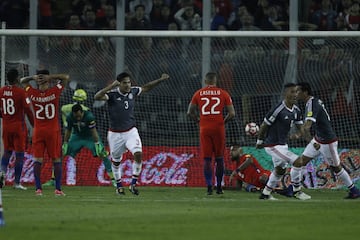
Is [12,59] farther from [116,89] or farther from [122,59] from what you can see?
[116,89]

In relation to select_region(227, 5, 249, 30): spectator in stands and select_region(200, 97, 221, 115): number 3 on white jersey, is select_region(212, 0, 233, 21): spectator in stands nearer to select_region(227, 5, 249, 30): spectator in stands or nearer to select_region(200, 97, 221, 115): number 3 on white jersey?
select_region(227, 5, 249, 30): spectator in stands

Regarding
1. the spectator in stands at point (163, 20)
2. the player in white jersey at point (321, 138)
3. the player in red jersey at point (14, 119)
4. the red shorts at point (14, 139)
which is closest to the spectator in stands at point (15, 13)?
the spectator in stands at point (163, 20)

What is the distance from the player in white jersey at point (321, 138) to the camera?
19750 mm

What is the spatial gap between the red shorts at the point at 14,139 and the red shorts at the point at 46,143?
246 centimetres

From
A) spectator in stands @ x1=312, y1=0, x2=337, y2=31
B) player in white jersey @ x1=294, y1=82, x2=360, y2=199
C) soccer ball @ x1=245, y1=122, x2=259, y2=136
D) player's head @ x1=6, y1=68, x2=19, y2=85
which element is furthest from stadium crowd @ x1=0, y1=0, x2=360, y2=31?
player in white jersey @ x1=294, y1=82, x2=360, y2=199

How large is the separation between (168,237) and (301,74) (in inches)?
479

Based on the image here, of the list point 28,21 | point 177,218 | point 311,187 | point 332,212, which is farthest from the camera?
point 28,21

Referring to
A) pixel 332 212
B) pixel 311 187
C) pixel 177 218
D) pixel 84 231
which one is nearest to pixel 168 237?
pixel 84 231

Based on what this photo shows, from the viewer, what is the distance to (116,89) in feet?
68.0

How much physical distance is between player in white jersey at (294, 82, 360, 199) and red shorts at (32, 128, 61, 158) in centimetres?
467

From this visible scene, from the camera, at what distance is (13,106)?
872 inches

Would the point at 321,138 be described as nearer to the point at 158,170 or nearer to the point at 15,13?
the point at 158,170

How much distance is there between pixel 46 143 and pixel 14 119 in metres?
2.64

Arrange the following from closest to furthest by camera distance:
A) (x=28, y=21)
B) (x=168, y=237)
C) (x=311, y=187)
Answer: (x=168, y=237) → (x=311, y=187) → (x=28, y=21)
